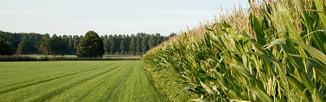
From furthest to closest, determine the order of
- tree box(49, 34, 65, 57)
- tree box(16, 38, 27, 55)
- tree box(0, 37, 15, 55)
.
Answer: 1. tree box(16, 38, 27, 55)
2. tree box(49, 34, 65, 57)
3. tree box(0, 37, 15, 55)

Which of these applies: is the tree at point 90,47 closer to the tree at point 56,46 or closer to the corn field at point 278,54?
the tree at point 56,46

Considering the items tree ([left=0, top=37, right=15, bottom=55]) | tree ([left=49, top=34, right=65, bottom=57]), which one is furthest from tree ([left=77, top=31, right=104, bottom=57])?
tree ([left=0, top=37, right=15, bottom=55])

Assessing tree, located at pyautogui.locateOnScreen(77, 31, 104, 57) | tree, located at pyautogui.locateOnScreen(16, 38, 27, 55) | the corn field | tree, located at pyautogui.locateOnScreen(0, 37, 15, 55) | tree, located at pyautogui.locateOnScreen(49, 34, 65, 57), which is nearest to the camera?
the corn field

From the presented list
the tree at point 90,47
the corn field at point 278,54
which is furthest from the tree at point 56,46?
the corn field at point 278,54

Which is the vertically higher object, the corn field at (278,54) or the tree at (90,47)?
the tree at (90,47)

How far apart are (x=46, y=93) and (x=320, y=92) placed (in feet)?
48.4

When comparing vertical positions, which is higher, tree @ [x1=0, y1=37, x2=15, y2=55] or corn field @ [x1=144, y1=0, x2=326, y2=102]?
tree @ [x1=0, y1=37, x2=15, y2=55]

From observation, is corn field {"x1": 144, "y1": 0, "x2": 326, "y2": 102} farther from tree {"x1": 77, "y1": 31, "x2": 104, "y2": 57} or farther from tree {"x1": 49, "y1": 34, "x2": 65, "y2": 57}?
tree {"x1": 49, "y1": 34, "x2": 65, "y2": 57}

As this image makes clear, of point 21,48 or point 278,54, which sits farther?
point 21,48

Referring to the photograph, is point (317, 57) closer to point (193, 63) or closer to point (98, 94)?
point (193, 63)

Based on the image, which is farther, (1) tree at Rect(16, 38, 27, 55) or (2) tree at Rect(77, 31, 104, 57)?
(1) tree at Rect(16, 38, 27, 55)

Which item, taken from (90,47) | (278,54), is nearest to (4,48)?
(90,47)

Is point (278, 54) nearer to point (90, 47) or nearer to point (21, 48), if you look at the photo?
point (90, 47)

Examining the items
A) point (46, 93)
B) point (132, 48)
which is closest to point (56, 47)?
point (132, 48)
